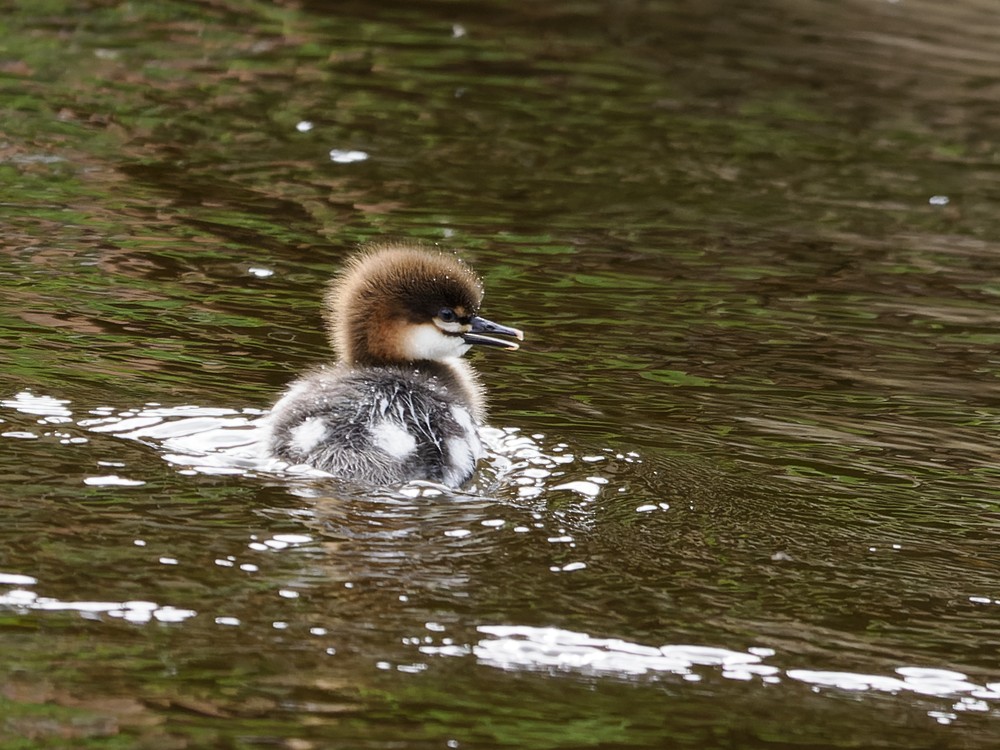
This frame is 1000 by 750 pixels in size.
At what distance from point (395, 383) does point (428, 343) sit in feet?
1.37

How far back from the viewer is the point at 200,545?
203 inches

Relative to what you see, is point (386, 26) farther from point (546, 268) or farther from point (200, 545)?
point (200, 545)

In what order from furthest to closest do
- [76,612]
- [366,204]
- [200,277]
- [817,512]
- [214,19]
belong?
1. [214,19]
2. [366,204]
3. [200,277]
4. [817,512]
5. [76,612]

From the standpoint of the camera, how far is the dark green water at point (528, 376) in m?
4.58

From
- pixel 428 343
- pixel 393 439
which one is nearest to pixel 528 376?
pixel 428 343

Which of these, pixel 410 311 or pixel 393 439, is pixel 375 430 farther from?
pixel 410 311

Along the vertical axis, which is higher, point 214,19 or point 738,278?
point 214,19

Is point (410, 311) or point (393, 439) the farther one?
point (410, 311)

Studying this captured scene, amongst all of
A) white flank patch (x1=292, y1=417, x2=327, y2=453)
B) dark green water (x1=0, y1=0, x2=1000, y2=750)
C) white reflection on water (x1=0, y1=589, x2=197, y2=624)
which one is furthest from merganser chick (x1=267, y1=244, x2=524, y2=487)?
white reflection on water (x1=0, y1=589, x2=197, y2=624)

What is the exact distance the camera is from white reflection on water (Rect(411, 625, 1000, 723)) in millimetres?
4676

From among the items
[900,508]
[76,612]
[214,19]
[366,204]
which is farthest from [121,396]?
[214,19]

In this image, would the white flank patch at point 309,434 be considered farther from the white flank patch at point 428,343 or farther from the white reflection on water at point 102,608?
the white reflection on water at point 102,608

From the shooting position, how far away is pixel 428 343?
6766 mm

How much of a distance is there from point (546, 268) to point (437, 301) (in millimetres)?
2477
